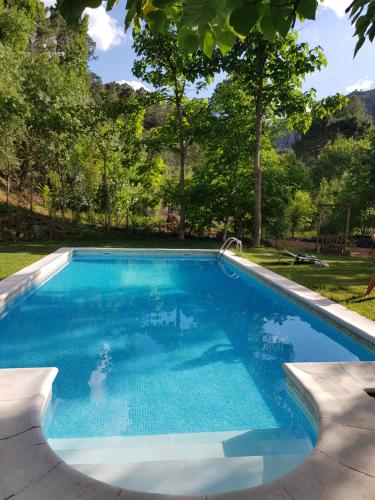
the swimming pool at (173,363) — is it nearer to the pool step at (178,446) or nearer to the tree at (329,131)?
the pool step at (178,446)

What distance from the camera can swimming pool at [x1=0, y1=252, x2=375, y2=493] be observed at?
9.11 ft

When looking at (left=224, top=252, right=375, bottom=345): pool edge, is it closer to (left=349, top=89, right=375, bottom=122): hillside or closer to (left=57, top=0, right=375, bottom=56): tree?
(left=57, top=0, right=375, bottom=56): tree

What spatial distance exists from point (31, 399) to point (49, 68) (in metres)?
15.1

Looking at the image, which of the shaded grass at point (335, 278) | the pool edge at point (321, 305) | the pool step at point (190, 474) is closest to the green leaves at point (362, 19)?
the pool step at point (190, 474)

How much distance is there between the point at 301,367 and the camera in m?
3.54

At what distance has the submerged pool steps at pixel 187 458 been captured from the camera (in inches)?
87.7

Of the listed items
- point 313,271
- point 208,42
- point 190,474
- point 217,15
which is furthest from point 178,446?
point 313,271

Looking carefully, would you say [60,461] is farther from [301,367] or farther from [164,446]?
[301,367]

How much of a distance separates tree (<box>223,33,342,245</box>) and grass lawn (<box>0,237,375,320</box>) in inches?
156

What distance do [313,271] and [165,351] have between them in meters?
5.48

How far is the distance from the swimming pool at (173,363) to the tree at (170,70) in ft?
28.3

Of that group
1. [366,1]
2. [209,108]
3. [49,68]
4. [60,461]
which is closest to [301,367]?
[60,461]

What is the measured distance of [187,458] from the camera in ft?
8.49

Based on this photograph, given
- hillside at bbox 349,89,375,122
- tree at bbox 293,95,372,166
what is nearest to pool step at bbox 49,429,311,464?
tree at bbox 293,95,372,166
